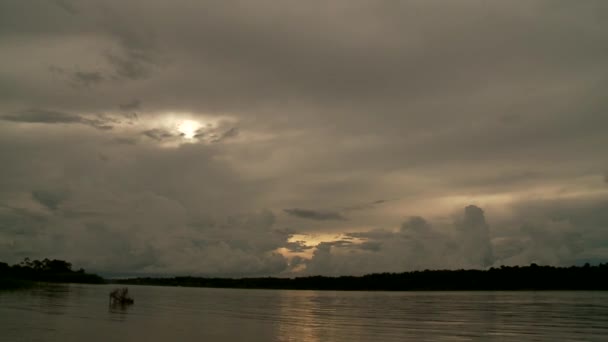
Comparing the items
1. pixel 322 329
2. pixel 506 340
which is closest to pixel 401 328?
pixel 322 329

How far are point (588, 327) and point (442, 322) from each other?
1478 cm

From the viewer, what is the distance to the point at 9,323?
4672 centimetres

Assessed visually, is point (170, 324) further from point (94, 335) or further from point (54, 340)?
point (54, 340)

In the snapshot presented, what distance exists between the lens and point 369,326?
55031 mm

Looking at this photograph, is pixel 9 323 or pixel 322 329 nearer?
pixel 9 323

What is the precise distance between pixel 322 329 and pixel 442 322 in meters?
16.6

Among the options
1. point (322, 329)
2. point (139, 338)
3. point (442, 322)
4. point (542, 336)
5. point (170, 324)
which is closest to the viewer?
point (139, 338)

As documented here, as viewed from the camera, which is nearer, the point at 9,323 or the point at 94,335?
the point at 94,335

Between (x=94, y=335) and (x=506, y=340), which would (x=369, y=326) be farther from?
(x=94, y=335)

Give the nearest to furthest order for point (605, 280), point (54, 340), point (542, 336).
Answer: point (54, 340) < point (542, 336) < point (605, 280)

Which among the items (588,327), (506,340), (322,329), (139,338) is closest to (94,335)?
(139,338)

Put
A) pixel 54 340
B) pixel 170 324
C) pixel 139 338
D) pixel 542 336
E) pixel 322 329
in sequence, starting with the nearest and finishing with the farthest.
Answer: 1. pixel 54 340
2. pixel 139 338
3. pixel 542 336
4. pixel 322 329
5. pixel 170 324

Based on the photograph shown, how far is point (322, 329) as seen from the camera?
5084 cm

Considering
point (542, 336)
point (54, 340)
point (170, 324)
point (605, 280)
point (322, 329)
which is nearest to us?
point (54, 340)
